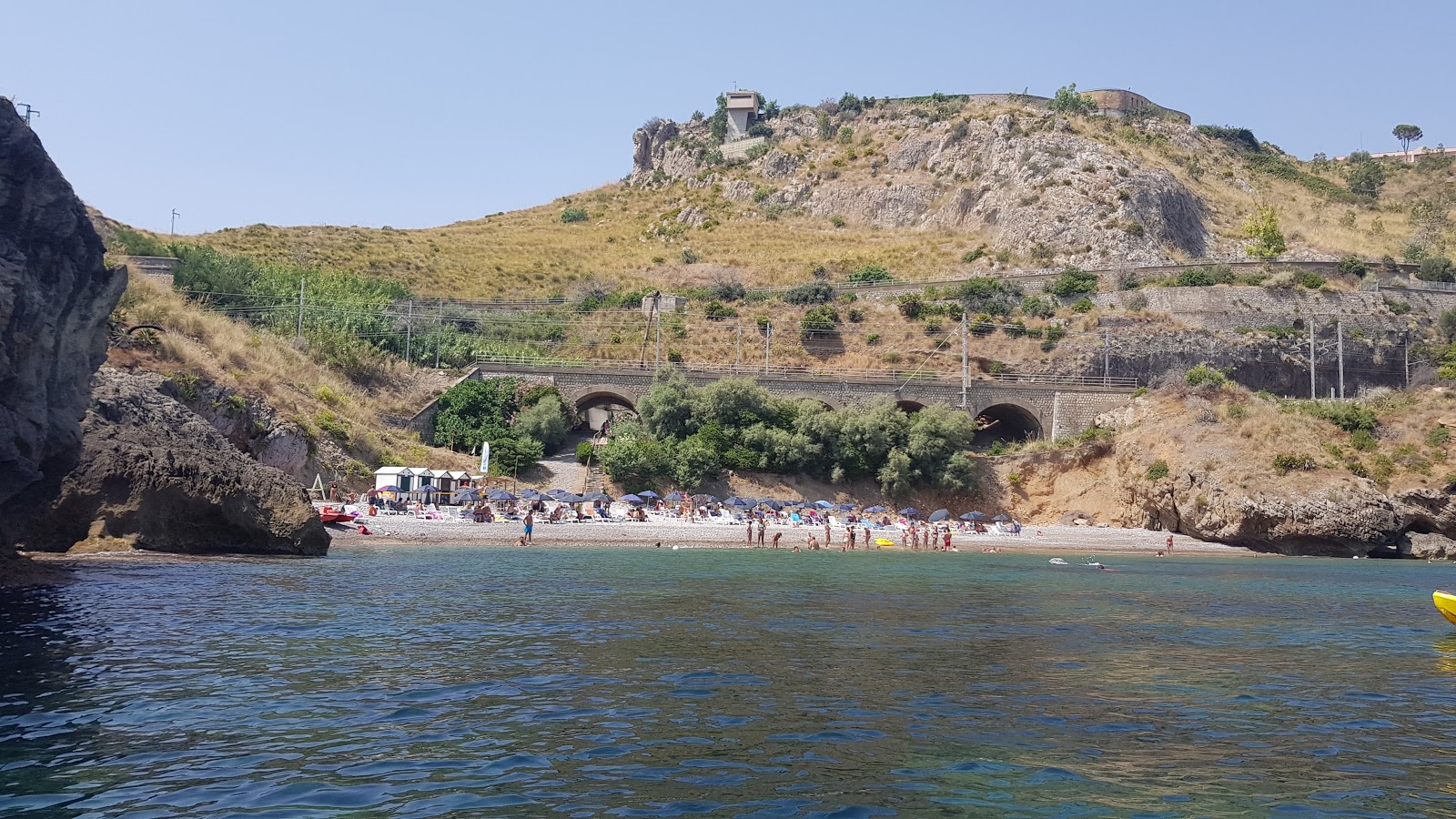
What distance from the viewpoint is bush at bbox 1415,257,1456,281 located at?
68.8m

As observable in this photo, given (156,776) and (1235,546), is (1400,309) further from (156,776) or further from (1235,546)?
(156,776)

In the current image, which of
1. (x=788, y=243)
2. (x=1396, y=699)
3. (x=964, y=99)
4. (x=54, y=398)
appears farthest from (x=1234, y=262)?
(x=54, y=398)

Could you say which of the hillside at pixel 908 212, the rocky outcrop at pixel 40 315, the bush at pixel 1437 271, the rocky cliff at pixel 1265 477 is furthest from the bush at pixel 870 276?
the rocky outcrop at pixel 40 315

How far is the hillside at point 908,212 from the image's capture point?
83.6m

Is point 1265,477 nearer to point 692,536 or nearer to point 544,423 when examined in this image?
point 692,536

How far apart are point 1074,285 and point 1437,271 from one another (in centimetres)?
2372

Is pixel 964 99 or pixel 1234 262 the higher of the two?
pixel 964 99

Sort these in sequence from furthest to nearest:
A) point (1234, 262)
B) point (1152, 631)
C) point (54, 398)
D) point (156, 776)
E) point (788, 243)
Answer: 1. point (788, 243)
2. point (1234, 262)
3. point (1152, 631)
4. point (54, 398)
5. point (156, 776)

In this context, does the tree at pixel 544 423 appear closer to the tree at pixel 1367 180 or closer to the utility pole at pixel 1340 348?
the utility pole at pixel 1340 348

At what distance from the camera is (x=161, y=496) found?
2202cm

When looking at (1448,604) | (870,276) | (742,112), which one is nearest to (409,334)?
(870,276)

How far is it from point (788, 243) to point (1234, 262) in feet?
126

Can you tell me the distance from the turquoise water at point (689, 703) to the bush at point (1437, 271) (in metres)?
59.1

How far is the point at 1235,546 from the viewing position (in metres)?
40.2
